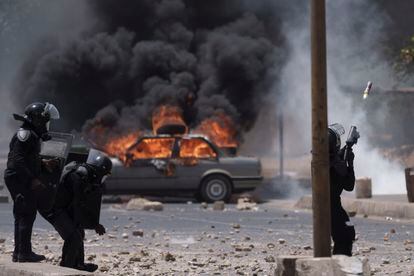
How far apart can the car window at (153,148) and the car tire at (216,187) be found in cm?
101

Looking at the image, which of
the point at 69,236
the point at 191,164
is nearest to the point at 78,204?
the point at 69,236

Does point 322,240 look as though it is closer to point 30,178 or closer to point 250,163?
point 30,178

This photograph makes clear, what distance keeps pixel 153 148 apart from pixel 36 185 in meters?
15.6

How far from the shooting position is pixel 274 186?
33344mm

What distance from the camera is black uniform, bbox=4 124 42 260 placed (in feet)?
36.0

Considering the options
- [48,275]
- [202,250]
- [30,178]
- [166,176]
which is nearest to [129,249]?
[202,250]

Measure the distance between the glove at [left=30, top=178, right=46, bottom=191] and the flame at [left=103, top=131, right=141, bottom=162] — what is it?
54.6 feet

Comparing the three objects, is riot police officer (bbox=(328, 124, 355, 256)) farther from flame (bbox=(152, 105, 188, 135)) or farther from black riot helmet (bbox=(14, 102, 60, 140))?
flame (bbox=(152, 105, 188, 135))

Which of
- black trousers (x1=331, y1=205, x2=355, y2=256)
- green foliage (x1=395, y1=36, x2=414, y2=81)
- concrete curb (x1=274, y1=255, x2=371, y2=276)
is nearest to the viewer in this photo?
concrete curb (x1=274, y1=255, x2=371, y2=276)

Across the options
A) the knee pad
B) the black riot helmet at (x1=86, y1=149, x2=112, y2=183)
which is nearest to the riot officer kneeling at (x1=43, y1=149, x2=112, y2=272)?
the black riot helmet at (x1=86, y1=149, x2=112, y2=183)

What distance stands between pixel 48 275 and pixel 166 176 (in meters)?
16.6

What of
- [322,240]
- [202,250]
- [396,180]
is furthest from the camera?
[396,180]

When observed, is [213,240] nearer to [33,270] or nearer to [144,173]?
[33,270]

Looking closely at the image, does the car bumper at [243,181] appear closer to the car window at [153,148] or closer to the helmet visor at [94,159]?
the car window at [153,148]
